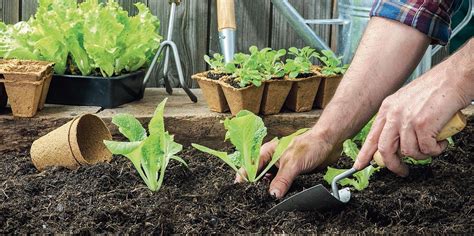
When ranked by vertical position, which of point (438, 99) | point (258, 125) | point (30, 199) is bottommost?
point (30, 199)

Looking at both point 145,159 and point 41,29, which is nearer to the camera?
point 145,159

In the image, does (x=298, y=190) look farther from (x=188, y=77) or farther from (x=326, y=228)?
(x=188, y=77)

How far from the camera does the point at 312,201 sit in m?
2.05

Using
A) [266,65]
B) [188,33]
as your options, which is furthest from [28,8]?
[266,65]

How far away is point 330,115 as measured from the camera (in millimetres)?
2281

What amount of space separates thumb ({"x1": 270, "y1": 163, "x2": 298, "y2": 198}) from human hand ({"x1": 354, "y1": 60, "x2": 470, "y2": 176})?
1.06 ft

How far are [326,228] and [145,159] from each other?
20.6 inches

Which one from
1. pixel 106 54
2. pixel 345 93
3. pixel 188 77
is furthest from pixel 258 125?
pixel 188 77

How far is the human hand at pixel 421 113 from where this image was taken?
6.05 feet

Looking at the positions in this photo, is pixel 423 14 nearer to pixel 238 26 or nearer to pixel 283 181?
pixel 283 181

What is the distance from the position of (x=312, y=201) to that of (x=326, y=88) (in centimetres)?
99

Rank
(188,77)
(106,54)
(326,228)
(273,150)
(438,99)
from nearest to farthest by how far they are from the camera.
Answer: (438,99) → (326,228) → (273,150) → (106,54) → (188,77)

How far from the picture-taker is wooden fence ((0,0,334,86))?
3.55 metres

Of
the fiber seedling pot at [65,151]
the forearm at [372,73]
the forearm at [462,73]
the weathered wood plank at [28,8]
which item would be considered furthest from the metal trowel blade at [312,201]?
the weathered wood plank at [28,8]
